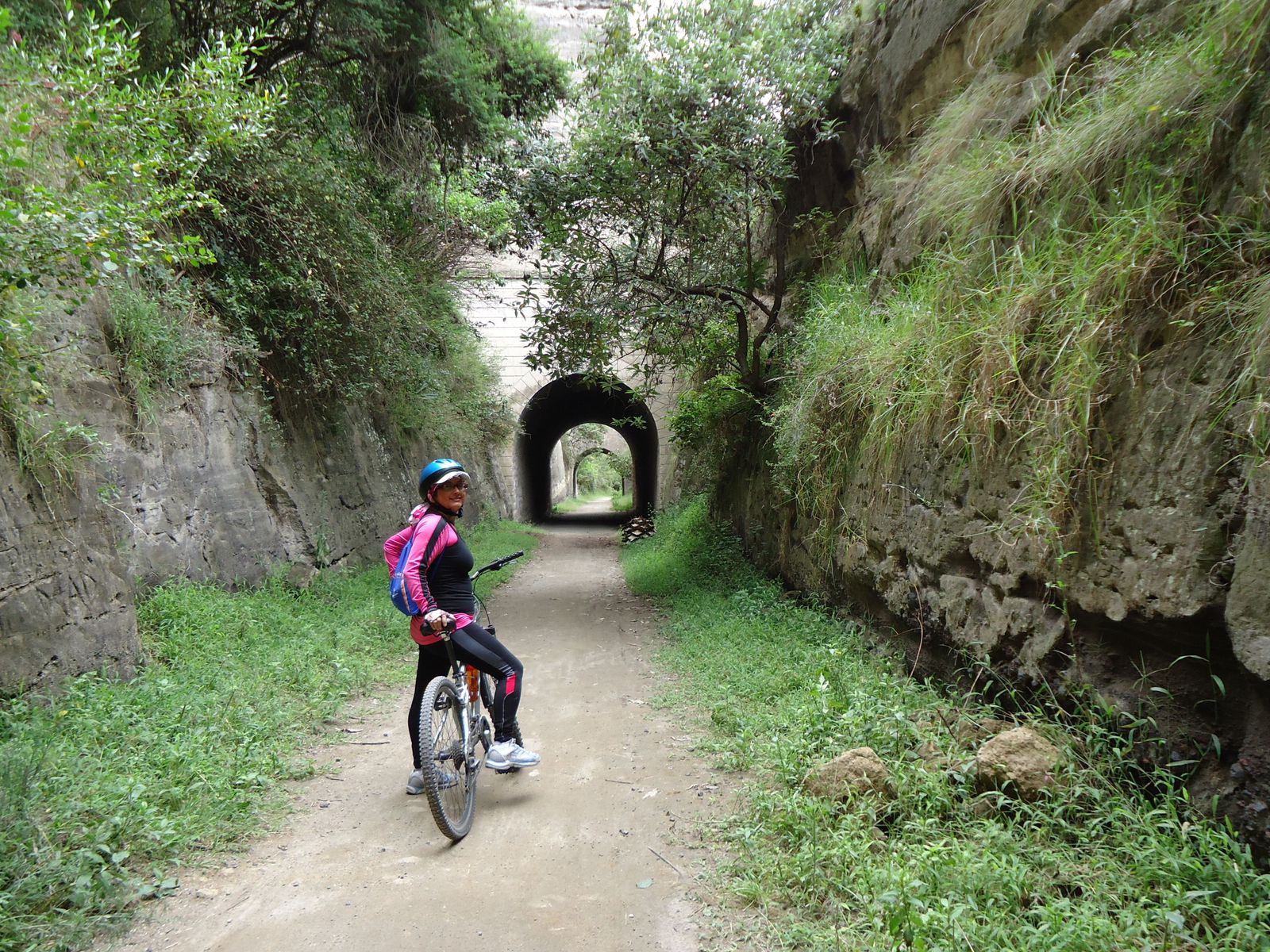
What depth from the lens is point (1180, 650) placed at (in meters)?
2.77

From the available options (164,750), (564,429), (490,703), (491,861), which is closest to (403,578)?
(490,703)

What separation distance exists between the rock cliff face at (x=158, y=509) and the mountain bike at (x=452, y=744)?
242 cm

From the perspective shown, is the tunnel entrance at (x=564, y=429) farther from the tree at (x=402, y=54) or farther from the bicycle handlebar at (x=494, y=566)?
the bicycle handlebar at (x=494, y=566)

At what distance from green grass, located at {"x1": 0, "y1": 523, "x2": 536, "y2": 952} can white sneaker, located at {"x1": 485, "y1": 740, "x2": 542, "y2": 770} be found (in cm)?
114

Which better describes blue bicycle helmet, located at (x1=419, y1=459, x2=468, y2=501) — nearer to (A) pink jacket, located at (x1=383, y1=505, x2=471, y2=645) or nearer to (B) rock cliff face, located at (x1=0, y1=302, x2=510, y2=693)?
(A) pink jacket, located at (x1=383, y1=505, x2=471, y2=645)

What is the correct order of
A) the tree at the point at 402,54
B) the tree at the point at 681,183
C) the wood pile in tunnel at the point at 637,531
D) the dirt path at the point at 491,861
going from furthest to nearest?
1. the wood pile in tunnel at the point at 637,531
2. the tree at the point at 402,54
3. the tree at the point at 681,183
4. the dirt path at the point at 491,861

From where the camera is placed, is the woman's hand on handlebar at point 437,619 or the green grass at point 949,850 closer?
the green grass at point 949,850

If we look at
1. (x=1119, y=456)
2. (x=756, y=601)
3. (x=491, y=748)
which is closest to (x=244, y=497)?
(x=491, y=748)

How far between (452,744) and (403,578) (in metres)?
0.87

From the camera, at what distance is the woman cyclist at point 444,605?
359 centimetres

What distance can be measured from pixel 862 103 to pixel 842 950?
312 inches

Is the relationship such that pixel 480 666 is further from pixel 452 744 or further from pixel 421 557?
pixel 421 557

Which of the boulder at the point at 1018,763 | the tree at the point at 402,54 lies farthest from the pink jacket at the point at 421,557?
the tree at the point at 402,54

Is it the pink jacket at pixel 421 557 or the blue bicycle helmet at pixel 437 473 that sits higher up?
the blue bicycle helmet at pixel 437 473
